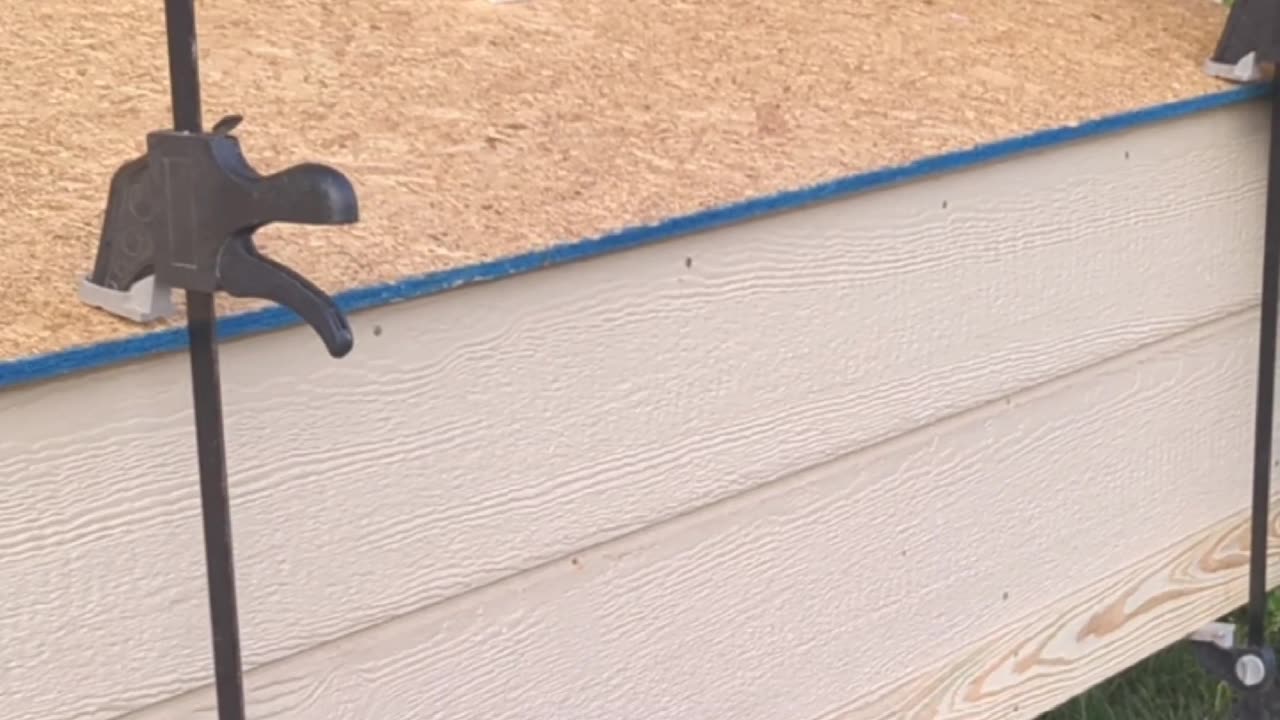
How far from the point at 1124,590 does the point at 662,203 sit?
0.78 meters

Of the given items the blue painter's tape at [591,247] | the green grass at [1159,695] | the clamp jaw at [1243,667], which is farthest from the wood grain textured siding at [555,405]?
the green grass at [1159,695]

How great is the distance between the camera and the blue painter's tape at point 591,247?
848mm

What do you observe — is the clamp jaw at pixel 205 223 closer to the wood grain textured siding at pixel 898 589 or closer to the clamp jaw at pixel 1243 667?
the wood grain textured siding at pixel 898 589

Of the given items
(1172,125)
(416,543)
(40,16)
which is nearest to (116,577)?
(416,543)

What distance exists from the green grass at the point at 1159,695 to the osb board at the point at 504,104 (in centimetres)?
104

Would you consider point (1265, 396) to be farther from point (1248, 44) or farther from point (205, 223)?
point (205, 223)

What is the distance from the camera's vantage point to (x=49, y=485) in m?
0.85

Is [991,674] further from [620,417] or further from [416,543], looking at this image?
[416,543]

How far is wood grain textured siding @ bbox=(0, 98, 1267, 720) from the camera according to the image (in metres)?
0.89

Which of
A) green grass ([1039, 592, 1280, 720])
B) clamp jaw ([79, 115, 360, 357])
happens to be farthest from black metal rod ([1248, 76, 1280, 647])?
clamp jaw ([79, 115, 360, 357])

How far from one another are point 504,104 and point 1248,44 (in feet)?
2.62

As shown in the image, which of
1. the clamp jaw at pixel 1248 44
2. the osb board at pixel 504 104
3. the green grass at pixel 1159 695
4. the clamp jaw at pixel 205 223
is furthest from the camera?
the green grass at pixel 1159 695

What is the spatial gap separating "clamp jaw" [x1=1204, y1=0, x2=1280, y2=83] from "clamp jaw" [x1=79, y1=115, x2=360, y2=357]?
1087mm

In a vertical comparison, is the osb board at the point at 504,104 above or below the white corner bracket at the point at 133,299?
above
